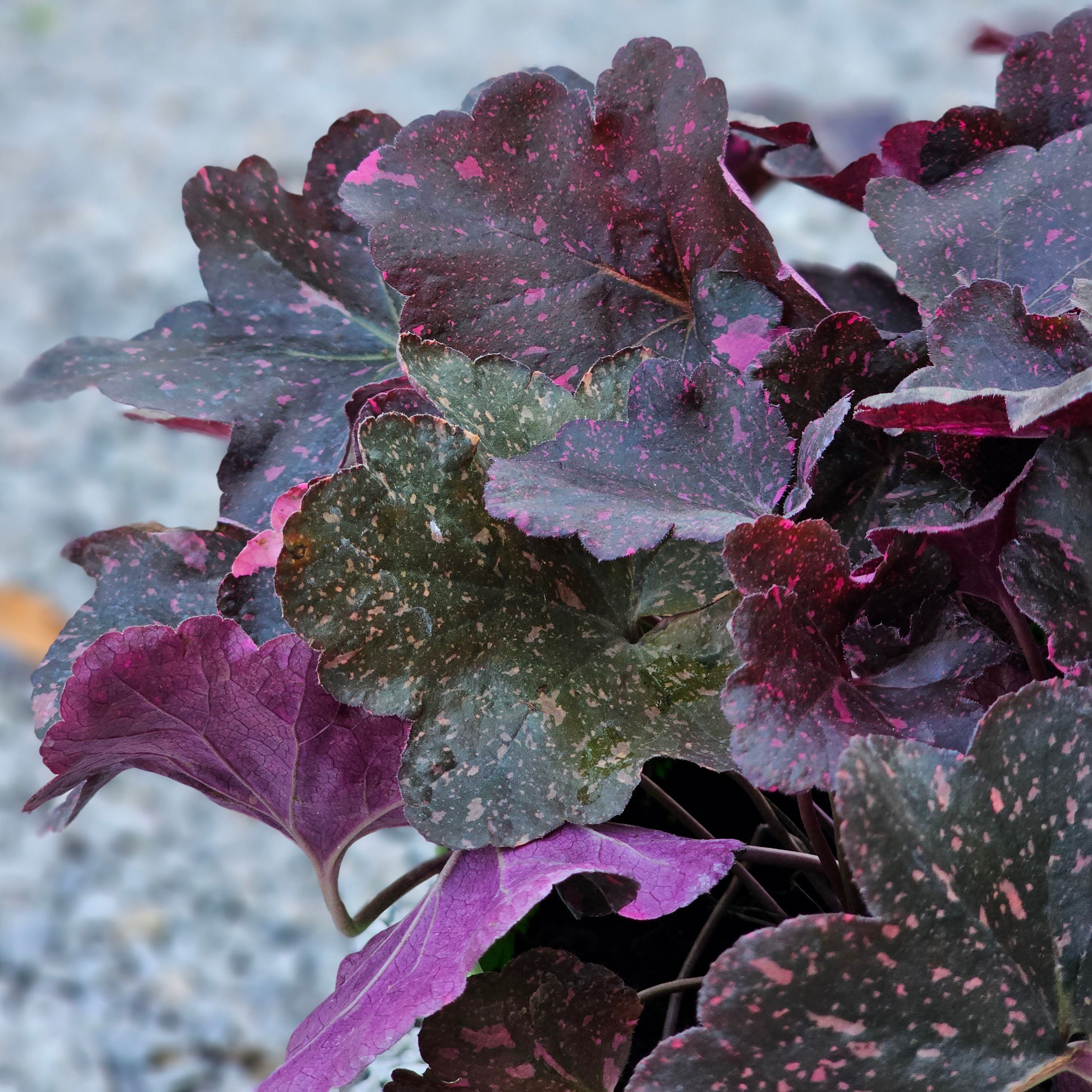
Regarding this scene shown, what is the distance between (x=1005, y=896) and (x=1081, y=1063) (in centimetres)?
5

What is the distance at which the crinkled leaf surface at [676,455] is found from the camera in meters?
0.30

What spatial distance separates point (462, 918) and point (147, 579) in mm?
173

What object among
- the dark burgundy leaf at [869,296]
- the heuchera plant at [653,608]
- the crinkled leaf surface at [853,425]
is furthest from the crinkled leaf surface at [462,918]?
the dark burgundy leaf at [869,296]

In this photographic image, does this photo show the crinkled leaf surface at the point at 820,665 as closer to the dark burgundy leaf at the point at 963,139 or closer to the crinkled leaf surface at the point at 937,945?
the crinkled leaf surface at the point at 937,945

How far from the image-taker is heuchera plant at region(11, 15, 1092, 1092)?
25 centimetres

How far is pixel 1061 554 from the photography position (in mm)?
275

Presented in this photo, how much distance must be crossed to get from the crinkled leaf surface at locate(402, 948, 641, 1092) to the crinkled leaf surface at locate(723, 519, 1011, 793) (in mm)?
90

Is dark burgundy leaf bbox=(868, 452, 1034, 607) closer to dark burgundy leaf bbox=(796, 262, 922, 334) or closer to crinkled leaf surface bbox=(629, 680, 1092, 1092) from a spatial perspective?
crinkled leaf surface bbox=(629, 680, 1092, 1092)

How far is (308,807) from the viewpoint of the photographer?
348 millimetres

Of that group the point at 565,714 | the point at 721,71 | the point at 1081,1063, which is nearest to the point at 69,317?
the point at 721,71

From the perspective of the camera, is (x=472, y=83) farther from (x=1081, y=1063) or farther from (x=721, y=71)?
(x=1081, y=1063)

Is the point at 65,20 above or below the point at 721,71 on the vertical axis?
above

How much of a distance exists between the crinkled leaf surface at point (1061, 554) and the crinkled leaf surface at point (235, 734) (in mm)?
162

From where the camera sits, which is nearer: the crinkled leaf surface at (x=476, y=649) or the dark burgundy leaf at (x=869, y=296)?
the crinkled leaf surface at (x=476, y=649)
